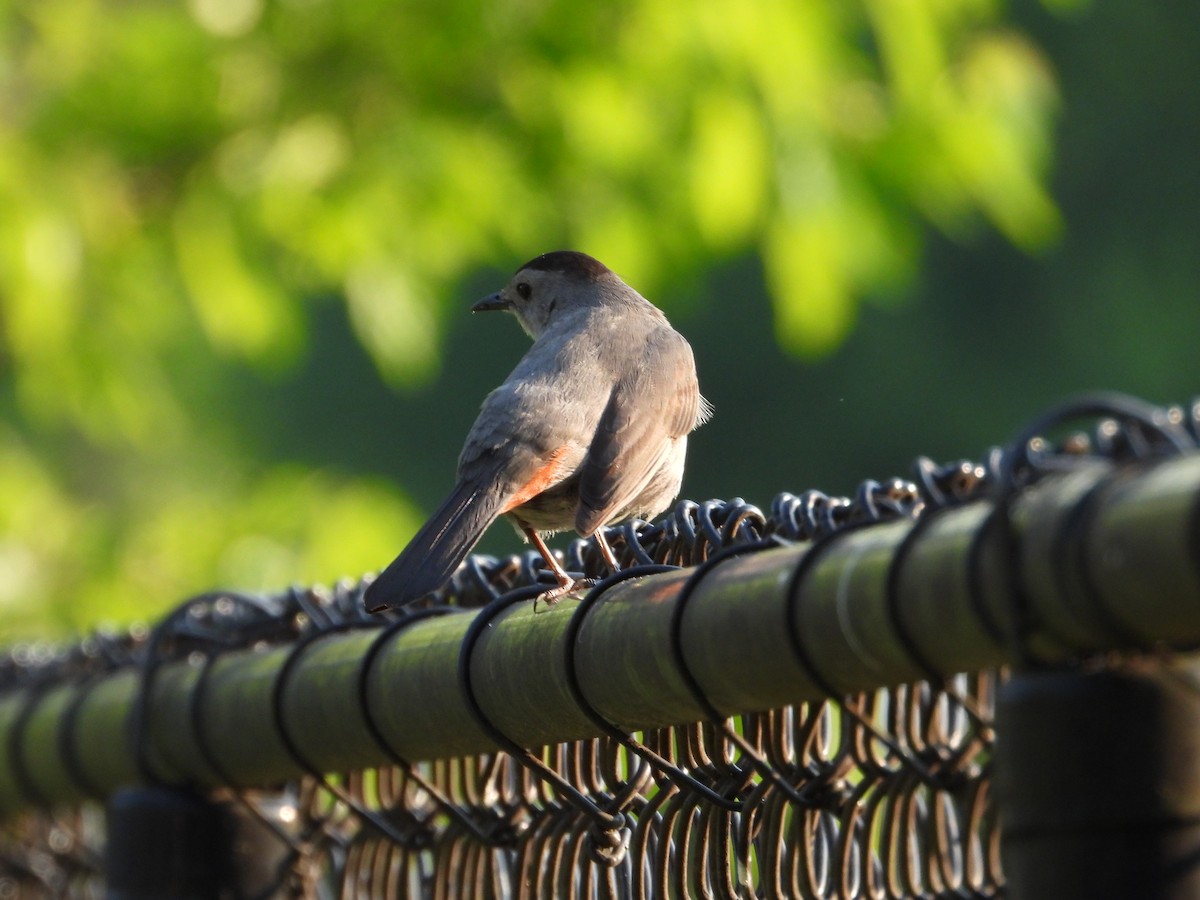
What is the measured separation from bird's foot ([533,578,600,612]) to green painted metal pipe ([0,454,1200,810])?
0.04 m

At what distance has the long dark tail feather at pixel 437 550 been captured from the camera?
8.50ft

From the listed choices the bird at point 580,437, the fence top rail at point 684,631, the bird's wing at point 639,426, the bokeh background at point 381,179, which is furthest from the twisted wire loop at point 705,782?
the bokeh background at point 381,179

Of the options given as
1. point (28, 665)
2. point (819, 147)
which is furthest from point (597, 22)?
point (28, 665)

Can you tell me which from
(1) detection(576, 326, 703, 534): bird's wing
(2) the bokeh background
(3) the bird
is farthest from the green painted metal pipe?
(2) the bokeh background

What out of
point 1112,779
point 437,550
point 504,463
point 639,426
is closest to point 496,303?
point 639,426

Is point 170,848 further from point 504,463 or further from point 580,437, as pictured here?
point 580,437

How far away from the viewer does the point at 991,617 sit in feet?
4.31

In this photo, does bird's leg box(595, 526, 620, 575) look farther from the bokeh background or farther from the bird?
the bokeh background

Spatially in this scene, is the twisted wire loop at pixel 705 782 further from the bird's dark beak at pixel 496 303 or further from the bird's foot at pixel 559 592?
the bird's dark beak at pixel 496 303

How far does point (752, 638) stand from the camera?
5.32 ft

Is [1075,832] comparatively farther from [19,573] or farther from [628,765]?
[19,573]

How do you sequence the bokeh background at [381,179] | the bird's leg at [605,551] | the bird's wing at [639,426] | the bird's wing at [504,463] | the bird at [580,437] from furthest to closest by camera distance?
1. the bokeh background at [381,179]
2. the bird's wing at [639,426]
3. the bird at [580,437]
4. the bird's wing at [504,463]
5. the bird's leg at [605,551]

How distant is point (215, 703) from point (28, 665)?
117cm

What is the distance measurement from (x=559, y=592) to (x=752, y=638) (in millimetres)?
746
